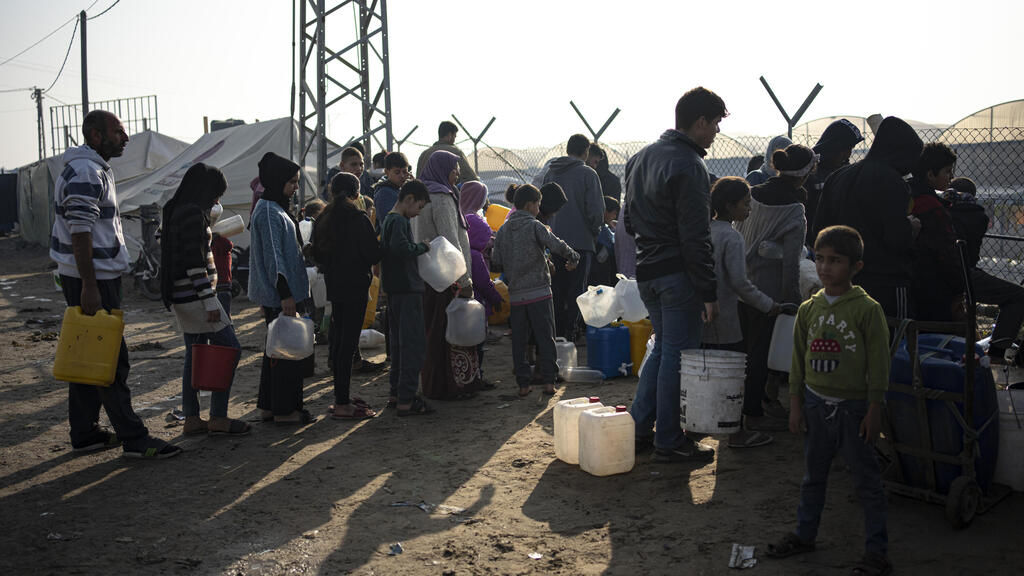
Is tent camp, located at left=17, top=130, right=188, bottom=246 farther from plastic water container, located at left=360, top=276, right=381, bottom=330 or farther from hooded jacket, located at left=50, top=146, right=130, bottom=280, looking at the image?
hooded jacket, located at left=50, top=146, right=130, bottom=280

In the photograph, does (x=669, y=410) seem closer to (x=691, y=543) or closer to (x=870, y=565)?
(x=691, y=543)

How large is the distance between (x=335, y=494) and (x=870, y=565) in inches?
108

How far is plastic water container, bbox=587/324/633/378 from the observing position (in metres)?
7.08

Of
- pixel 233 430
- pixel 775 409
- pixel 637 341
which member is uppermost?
pixel 637 341

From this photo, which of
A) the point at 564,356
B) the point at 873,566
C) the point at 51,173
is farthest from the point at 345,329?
the point at 51,173

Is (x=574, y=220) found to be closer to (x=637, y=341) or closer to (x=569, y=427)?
(x=637, y=341)

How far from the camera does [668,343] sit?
4637 mm

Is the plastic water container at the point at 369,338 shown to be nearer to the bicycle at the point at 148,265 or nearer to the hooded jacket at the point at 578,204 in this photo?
the hooded jacket at the point at 578,204

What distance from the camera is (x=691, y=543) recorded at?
3664 mm

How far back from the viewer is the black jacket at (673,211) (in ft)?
14.3

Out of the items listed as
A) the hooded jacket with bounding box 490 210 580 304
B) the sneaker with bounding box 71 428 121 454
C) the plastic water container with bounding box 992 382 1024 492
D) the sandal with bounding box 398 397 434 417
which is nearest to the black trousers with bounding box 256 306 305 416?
the sandal with bounding box 398 397 434 417

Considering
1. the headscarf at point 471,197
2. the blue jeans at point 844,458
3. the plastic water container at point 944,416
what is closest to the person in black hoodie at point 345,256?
the headscarf at point 471,197

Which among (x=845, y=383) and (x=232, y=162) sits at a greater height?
(x=232, y=162)

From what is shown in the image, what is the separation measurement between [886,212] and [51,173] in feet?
92.4
